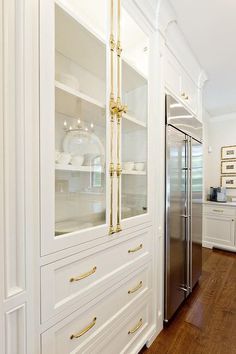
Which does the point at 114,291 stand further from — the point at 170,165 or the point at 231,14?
the point at 231,14

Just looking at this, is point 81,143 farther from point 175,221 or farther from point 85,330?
point 175,221

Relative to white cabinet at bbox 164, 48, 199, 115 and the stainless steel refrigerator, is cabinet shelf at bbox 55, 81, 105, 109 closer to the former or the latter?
the stainless steel refrigerator

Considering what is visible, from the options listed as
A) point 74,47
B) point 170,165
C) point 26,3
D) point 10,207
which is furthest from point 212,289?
point 26,3

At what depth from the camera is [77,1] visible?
40.3 inches

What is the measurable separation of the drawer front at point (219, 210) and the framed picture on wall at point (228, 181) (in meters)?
0.64

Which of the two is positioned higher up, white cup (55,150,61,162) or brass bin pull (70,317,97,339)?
white cup (55,150,61,162)

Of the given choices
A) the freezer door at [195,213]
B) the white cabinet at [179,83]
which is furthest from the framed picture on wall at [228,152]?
the freezer door at [195,213]

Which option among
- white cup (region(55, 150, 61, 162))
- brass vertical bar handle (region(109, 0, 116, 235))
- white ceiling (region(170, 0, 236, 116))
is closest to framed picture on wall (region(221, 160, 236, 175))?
white ceiling (region(170, 0, 236, 116))

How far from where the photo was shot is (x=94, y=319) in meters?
Answer: 1.15

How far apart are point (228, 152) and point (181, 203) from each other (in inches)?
111

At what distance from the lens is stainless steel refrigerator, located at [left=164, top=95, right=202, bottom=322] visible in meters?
1.84

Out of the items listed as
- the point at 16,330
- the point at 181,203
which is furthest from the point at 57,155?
the point at 181,203

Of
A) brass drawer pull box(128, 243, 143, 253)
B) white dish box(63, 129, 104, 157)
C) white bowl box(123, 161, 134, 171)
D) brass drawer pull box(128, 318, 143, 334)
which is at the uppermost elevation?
white dish box(63, 129, 104, 157)

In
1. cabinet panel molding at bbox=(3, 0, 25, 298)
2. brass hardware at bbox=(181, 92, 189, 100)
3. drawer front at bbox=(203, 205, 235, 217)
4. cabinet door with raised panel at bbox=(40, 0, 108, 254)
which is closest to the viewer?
cabinet panel molding at bbox=(3, 0, 25, 298)
